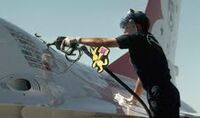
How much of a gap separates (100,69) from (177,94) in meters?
0.67

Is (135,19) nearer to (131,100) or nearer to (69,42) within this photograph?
(69,42)

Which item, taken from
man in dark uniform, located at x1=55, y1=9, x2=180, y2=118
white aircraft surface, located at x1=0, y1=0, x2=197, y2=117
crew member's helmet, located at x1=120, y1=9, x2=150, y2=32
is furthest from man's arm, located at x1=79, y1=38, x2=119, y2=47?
white aircraft surface, located at x1=0, y1=0, x2=197, y2=117

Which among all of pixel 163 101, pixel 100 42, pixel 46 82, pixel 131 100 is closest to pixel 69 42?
pixel 100 42

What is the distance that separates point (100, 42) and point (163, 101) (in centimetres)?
68

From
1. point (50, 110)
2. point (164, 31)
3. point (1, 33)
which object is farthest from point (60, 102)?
point (164, 31)

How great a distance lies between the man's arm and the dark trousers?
50cm

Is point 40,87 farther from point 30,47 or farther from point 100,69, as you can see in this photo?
point 100,69

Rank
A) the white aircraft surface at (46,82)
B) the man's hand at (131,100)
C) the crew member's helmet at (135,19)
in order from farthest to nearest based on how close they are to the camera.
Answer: the white aircraft surface at (46,82), the man's hand at (131,100), the crew member's helmet at (135,19)

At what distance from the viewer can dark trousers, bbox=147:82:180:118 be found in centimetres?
373

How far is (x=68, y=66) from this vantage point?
749 cm

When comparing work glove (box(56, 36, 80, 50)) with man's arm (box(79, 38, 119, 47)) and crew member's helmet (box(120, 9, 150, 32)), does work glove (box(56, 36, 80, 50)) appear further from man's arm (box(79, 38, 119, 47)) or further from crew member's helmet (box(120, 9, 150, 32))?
crew member's helmet (box(120, 9, 150, 32))

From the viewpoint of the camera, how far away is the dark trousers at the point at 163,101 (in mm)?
3727

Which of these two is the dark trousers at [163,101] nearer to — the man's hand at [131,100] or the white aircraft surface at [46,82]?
the white aircraft surface at [46,82]

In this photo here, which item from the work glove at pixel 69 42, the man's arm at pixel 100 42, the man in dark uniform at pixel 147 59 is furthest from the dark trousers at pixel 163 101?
the work glove at pixel 69 42
